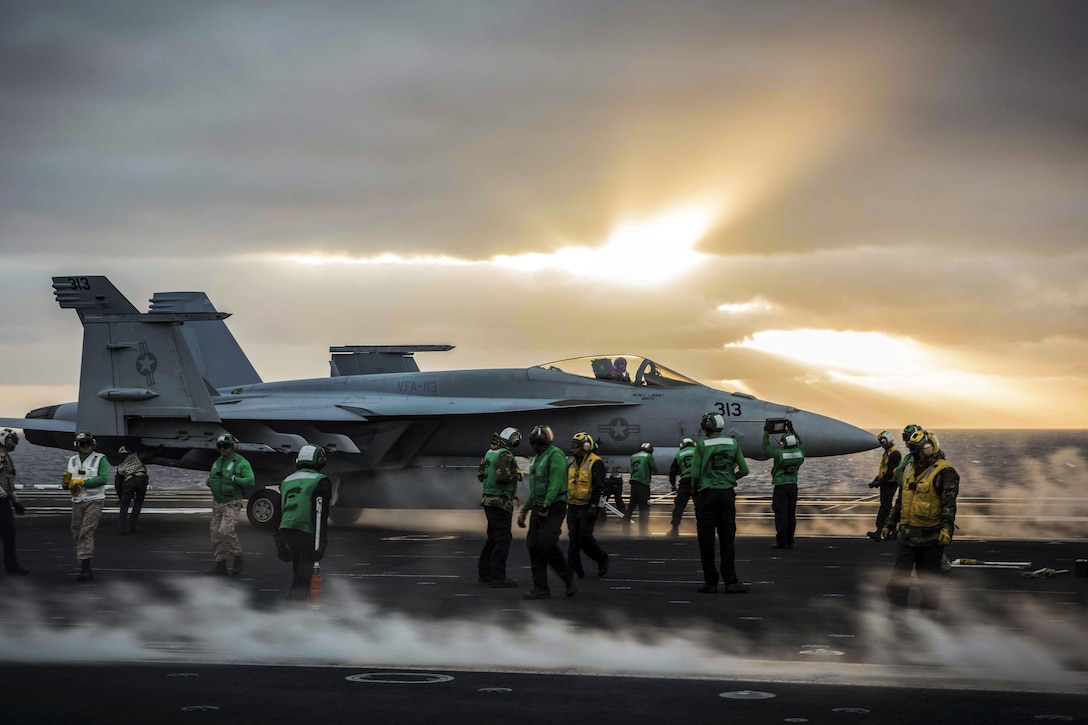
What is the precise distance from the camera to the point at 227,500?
16188 mm

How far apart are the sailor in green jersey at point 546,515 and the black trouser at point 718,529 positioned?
162 cm

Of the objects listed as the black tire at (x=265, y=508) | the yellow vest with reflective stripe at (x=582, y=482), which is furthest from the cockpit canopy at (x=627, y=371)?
the yellow vest with reflective stripe at (x=582, y=482)

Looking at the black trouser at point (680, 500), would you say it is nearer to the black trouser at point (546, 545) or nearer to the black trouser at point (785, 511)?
the black trouser at point (785, 511)

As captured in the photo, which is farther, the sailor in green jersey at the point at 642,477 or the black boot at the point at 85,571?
the sailor in green jersey at the point at 642,477

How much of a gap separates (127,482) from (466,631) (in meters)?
15.0

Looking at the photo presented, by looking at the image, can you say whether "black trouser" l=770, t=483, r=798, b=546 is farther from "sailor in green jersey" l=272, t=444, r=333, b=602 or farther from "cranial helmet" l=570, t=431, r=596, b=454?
"sailor in green jersey" l=272, t=444, r=333, b=602

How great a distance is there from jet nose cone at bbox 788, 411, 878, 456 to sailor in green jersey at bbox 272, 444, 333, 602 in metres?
14.5

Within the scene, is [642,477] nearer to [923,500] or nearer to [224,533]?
[224,533]

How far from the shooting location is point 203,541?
21.8 meters

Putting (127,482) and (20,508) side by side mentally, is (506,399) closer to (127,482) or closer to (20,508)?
(127,482)

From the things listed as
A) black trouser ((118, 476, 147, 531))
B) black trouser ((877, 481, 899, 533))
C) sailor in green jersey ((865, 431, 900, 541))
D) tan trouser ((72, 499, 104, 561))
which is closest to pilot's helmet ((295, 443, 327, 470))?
tan trouser ((72, 499, 104, 561))

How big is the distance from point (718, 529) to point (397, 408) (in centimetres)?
1309

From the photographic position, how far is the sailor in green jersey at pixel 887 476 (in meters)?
19.9

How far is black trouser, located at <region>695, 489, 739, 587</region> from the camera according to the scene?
1369 cm
